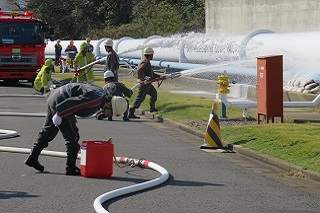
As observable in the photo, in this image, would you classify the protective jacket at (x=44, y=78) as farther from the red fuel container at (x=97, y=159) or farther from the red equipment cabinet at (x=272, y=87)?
the red fuel container at (x=97, y=159)

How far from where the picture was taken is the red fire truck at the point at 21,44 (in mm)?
37250

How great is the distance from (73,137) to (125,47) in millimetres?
32977

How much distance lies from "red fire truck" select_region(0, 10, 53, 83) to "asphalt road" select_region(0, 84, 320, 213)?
19176 millimetres

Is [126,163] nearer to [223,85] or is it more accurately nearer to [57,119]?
[57,119]

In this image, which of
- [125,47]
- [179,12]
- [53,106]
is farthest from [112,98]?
[179,12]

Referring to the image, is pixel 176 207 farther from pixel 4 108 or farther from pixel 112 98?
pixel 4 108

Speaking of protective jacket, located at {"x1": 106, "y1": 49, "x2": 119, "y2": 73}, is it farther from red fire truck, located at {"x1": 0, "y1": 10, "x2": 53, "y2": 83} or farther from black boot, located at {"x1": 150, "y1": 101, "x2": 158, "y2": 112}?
red fire truck, located at {"x1": 0, "y1": 10, "x2": 53, "y2": 83}

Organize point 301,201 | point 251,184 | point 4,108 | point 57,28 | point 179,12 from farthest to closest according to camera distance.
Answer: point 57,28 → point 179,12 → point 4,108 → point 251,184 → point 301,201

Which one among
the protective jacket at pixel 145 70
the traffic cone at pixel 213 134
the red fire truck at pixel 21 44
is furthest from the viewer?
A: the red fire truck at pixel 21 44

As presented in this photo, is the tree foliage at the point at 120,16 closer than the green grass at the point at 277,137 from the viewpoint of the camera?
No

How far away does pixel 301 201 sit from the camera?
11500 millimetres

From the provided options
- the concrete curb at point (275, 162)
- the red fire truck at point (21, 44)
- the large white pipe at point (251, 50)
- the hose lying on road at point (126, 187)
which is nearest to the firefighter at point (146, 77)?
the large white pipe at point (251, 50)

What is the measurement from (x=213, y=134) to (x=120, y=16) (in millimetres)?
51918

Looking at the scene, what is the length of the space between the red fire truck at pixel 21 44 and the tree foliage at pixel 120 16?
52.6 feet
